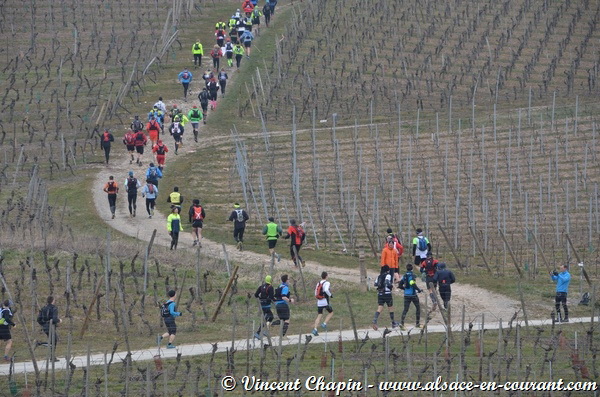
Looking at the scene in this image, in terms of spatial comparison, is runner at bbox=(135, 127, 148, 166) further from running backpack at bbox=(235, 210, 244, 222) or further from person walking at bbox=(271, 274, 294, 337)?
person walking at bbox=(271, 274, 294, 337)

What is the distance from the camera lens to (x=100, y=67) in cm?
5959

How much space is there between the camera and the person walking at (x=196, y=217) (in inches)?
1556

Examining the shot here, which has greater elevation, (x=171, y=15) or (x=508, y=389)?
(x=171, y=15)

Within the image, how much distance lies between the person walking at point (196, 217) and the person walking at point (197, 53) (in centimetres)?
1916

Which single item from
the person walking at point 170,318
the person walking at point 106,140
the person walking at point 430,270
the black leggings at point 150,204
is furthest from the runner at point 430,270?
the person walking at point 106,140

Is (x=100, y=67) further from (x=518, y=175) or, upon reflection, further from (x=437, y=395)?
(x=437, y=395)

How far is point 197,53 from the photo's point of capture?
191ft

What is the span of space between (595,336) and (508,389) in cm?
647

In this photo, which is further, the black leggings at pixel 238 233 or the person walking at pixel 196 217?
the black leggings at pixel 238 233

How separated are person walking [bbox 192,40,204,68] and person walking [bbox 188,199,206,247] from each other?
19162mm

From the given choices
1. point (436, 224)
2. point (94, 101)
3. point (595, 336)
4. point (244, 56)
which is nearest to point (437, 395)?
point (595, 336)

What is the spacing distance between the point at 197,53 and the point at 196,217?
1977cm

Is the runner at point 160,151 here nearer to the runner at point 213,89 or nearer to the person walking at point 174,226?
the person walking at point 174,226

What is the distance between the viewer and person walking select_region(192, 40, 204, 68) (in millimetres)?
57938
